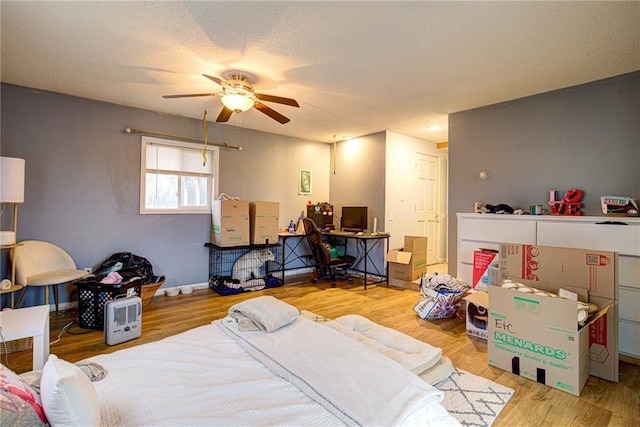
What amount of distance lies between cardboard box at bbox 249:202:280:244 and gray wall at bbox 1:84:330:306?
55cm

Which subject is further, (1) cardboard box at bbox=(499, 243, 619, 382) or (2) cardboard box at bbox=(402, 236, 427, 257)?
(2) cardboard box at bbox=(402, 236, 427, 257)

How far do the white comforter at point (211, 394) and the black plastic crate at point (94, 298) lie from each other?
187cm

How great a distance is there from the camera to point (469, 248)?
3602 mm

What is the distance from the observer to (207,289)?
4.51m

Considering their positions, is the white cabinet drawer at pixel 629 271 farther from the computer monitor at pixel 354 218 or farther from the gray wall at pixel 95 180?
the gray wall at pixel 95 180

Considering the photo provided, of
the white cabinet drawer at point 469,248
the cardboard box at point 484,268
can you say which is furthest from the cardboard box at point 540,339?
the white cabinet drawer at point 469,248

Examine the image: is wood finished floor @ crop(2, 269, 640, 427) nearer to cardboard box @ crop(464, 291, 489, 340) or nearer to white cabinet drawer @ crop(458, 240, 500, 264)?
cardboard box @ crop(464, 291, 489, 340)

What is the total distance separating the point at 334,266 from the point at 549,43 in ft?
11.6

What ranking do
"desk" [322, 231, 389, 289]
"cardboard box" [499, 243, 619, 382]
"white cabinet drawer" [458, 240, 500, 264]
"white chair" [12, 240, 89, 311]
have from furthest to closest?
1. "desk" [322, 231, 389, 289]
2. "white cabinet drawer" [458, 240, 500, 264]
3. "white chair" [12, 240, 89, 311]
4. "cardboard box" [499, 243, 619, 382]

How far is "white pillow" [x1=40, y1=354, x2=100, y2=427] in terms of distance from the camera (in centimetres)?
84

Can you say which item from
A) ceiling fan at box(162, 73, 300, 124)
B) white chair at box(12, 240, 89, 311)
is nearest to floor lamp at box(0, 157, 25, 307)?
white chair at box(12, 240, 89, 311)

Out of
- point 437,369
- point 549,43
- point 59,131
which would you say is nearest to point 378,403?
point 437,369

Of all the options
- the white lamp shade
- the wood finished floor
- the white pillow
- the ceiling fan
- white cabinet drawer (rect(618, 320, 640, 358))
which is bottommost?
the wood finished floor

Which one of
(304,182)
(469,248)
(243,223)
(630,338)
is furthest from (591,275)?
(304,182)
